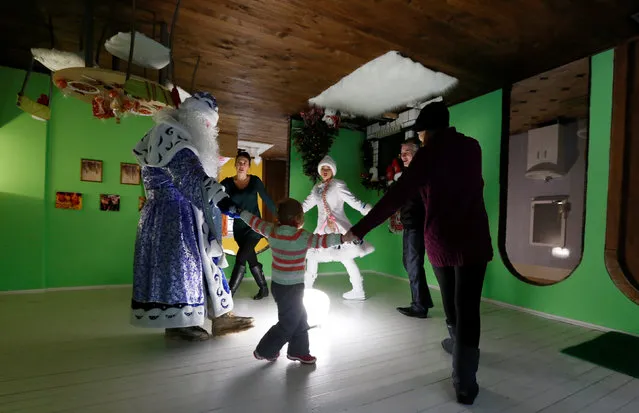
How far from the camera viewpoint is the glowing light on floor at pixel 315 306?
251 cm

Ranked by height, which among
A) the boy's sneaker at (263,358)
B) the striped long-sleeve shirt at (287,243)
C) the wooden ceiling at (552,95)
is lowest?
the boy's sneaker at (263,358)

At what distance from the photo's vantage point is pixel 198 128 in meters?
2.23

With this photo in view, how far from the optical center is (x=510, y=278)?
362 cm

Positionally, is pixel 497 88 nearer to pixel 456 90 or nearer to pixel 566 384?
pixel 456 90

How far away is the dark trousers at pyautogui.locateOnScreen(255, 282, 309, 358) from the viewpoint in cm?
195

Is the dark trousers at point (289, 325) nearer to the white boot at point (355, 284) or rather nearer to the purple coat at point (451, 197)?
the purple coat at point (451, 197)

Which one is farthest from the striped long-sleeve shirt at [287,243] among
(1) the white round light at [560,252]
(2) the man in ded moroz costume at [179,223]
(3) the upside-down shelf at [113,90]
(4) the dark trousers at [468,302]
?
(1) the white round light at [560,252]

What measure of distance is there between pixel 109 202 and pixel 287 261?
3.30 m

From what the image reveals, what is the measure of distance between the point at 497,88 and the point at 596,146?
1.27 metres

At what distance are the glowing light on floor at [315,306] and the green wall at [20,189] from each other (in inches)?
127

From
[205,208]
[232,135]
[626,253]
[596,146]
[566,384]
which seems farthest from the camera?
[232,135]

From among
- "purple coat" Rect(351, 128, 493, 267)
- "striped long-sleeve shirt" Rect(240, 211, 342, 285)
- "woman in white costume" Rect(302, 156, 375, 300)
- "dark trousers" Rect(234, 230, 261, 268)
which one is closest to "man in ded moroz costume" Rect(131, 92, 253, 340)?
"striped long-sleeve shirt" Rect(240, 211, 342, 285)

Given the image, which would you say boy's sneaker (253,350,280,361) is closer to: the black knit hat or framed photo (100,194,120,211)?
the black knit hat

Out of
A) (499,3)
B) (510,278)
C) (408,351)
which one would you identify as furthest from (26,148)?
(510,278)
